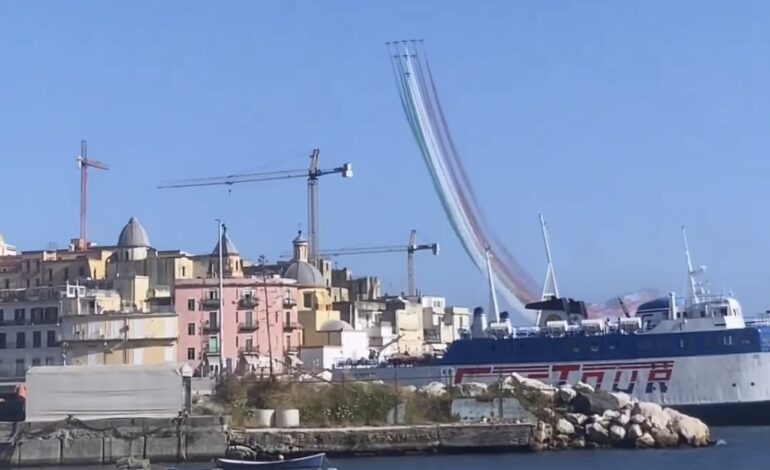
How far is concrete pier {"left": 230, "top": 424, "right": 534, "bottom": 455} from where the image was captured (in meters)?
42.0

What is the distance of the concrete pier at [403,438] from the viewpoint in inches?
1652

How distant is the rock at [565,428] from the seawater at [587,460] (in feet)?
3.86

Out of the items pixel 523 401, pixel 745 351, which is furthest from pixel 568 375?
pixel 523 401

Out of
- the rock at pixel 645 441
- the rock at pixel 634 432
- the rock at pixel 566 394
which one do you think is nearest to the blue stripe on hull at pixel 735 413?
the rock at pixel 566 394

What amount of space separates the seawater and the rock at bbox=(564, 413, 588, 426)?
1.87 meters

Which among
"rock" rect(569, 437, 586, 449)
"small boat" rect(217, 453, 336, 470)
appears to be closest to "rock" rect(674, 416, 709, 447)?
"rock" rect(569, 437, 586, 449)

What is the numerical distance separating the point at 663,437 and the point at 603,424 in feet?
7.06

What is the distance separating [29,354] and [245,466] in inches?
1479

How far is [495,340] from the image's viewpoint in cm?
5909

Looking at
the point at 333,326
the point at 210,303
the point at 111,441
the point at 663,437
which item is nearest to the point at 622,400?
the point at 663,437

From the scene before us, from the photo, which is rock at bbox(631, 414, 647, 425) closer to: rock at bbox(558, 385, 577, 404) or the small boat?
rock at bbox(558, 385, 577, 404)

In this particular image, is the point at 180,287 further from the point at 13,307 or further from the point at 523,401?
the point at 523,401

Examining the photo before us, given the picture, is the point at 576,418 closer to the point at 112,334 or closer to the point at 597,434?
the point at 597,434

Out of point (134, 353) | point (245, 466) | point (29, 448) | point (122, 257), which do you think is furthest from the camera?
point (122, 257)
